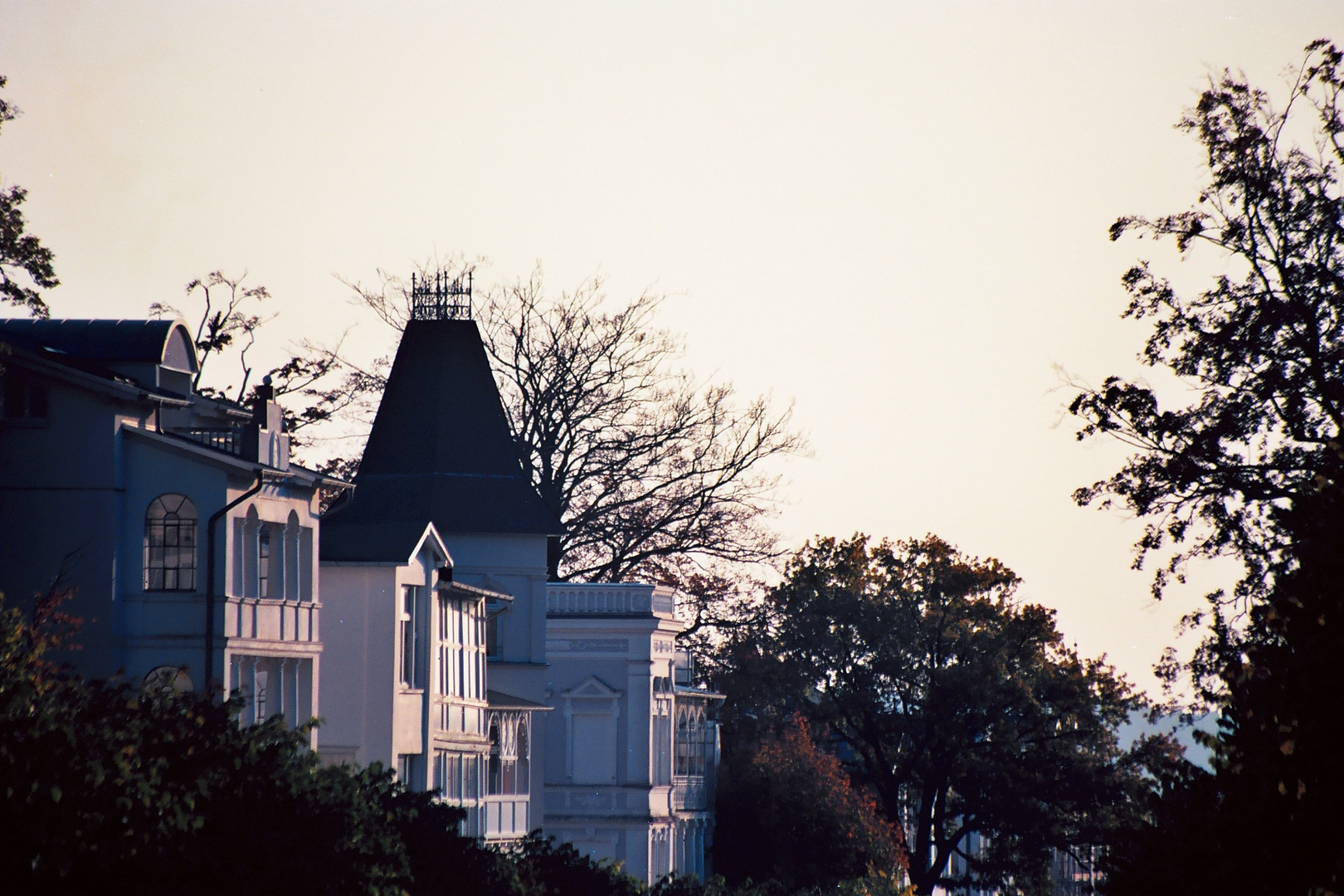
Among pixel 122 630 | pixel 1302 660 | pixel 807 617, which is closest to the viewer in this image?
pixel 1302 660

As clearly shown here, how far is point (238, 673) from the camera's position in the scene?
39.8 meters

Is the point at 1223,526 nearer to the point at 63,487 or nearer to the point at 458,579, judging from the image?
the point at 63,487

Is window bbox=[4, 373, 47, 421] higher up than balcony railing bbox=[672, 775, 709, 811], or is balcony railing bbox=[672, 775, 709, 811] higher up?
window bbox=[4, 373, 47, 421]

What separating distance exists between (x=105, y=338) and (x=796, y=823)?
3629 cm

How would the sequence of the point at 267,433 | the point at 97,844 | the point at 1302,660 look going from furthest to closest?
1. the point at 267,433
2. the point at 97,844
3. the point at 1302,660

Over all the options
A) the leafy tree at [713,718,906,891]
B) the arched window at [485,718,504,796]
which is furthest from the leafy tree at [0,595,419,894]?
the leafy tree at [713,718,906,891]

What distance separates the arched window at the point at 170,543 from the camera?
39188 millimetres

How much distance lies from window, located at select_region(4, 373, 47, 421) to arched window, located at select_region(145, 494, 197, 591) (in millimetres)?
2658

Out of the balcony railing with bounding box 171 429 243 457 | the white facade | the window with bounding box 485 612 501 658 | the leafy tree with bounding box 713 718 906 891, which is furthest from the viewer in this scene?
the leafy tree with bounding box 713 718 906 891

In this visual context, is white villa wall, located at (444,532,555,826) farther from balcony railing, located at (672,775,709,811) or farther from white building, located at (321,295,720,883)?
balcony railing, located at (672,775,709,811)

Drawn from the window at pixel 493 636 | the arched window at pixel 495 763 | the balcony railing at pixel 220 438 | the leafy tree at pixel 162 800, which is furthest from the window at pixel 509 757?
the leafy tree at pixel 162 800

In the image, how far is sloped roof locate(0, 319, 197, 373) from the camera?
41281mm

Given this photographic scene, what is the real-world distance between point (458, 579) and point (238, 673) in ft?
64.8

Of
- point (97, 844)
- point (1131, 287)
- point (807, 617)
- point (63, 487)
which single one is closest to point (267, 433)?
point (63, 487)
